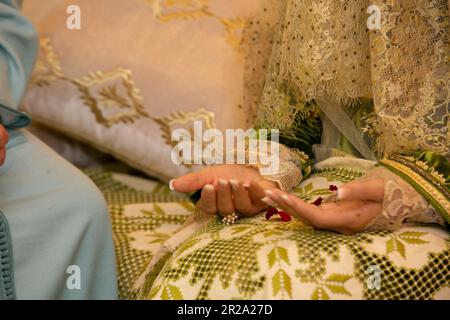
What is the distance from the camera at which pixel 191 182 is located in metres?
0.97

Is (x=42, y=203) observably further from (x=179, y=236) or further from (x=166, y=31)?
(x=166, y=31)

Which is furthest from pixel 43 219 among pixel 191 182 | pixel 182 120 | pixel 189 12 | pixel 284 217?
pixel 189 12

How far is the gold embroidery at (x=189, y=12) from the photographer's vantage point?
144 cm

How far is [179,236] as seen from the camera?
104 cm

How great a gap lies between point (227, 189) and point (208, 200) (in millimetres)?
31

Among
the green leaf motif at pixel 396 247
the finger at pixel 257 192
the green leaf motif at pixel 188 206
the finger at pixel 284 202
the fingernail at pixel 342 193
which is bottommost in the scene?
the green leaf motif at pixel 188 206

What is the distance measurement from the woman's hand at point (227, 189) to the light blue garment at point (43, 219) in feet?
0.57

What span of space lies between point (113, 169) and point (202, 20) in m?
0.36

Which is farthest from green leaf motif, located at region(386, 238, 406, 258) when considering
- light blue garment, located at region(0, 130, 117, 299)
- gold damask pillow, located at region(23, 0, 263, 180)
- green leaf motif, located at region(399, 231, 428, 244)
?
gold damask pillow, located at region(23, 0, 263, 180)

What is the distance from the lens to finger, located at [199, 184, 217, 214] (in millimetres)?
946

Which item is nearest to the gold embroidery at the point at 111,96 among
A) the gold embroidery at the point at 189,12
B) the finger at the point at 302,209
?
the gold embroidery at the point at 189,12

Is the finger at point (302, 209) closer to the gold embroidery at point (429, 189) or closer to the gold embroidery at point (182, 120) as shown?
the gold embroidery at point (429, 189)

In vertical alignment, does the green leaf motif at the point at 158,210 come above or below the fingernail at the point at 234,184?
below
